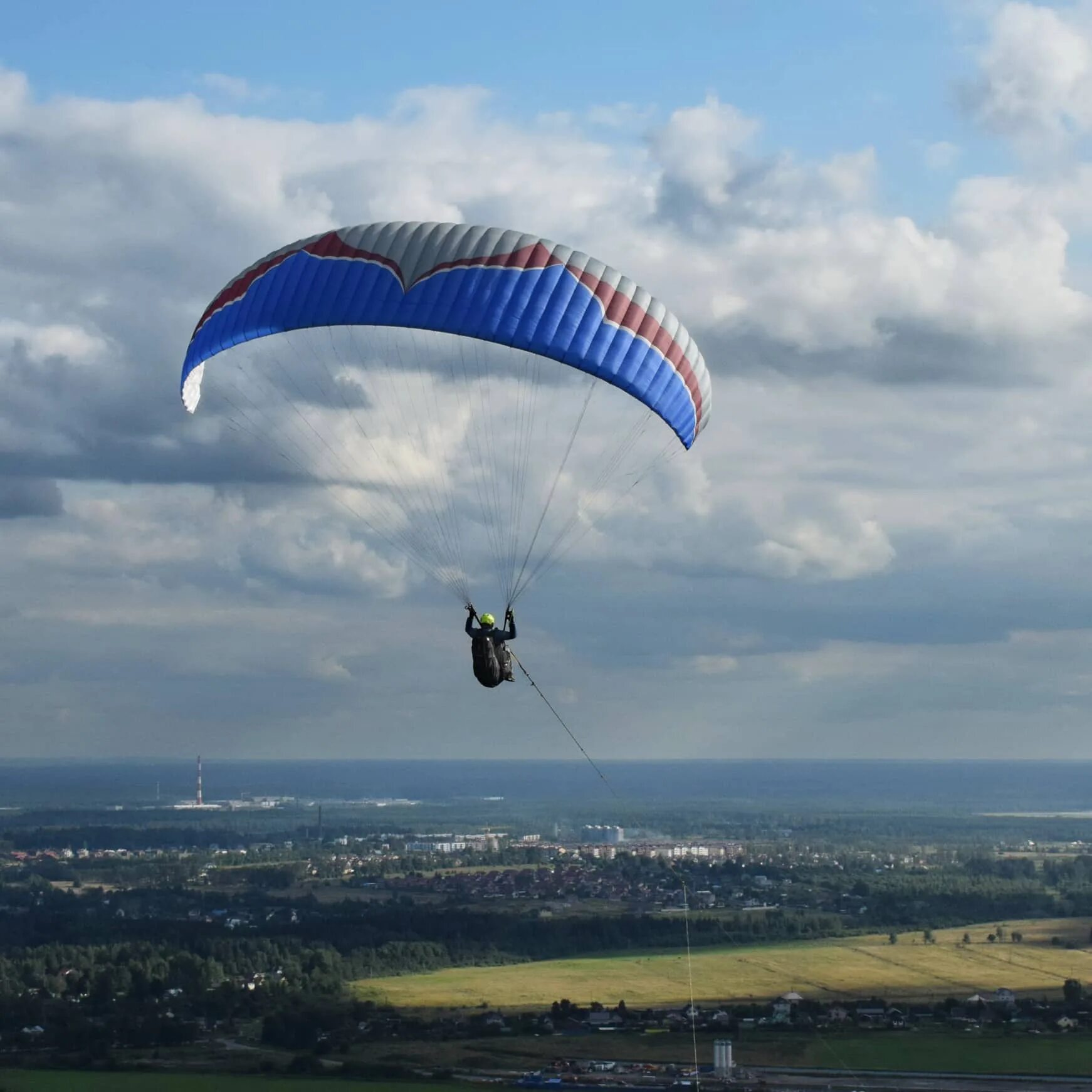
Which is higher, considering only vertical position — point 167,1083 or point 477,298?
point 477,298

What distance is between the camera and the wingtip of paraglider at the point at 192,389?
1188 inches

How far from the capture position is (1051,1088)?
53.0 metres

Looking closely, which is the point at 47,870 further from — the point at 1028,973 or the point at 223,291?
the point at 223,291

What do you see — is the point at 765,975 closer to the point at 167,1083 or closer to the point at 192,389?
the point at 167,1083

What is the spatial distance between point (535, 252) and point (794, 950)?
202 ft

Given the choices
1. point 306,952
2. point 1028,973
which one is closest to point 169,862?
point 306,952

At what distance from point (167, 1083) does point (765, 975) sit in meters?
29.2

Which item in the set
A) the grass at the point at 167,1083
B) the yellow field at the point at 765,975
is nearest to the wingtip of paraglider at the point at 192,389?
the grass at the point at 167,1083

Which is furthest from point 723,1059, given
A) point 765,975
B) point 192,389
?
point 192,389

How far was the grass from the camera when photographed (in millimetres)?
53719

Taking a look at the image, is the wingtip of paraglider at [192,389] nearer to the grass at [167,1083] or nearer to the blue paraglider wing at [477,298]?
the blue paraglider wing at [477,298]

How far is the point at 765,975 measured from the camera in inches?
2928

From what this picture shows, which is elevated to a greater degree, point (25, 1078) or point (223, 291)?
point (223, 291)

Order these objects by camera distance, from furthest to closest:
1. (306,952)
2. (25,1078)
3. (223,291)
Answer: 1. (306,952)
2. (25,1078)
3. (223,291)
